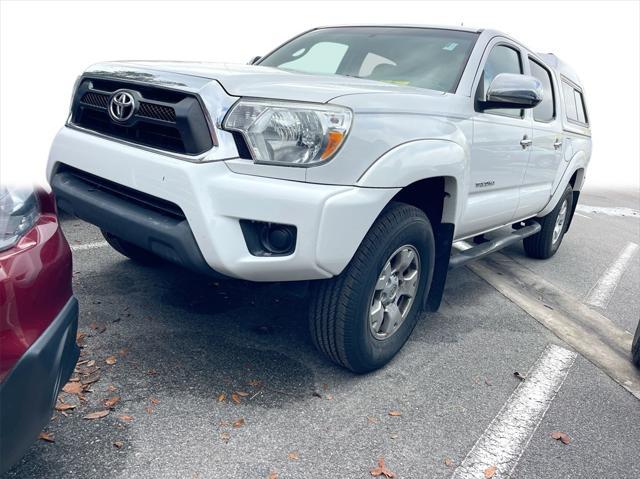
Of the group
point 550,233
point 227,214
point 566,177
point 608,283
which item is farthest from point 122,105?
point 608,283

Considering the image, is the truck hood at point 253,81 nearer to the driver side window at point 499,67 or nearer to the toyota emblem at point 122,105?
the toyota emblem at point 122,105

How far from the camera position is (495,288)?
4.64 m

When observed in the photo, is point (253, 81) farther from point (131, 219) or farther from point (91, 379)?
point (91, 379)

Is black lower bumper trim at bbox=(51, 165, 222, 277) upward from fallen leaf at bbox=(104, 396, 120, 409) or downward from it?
upward

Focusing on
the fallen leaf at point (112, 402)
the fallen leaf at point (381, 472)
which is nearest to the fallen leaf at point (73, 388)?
the fallen leaf at point (112, 402)

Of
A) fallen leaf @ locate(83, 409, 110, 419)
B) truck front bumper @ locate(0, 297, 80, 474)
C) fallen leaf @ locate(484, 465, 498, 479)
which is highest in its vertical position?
truck front bumper @ locate(0, 297, 80, 474)

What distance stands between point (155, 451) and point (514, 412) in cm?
169

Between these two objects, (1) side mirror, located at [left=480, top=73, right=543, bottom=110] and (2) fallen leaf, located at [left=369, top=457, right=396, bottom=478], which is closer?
(2) fallen leaf, located at [left=369, top=457, right=396, bottom=478]

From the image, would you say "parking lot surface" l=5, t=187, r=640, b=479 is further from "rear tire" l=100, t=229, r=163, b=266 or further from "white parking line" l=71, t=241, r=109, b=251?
"white parking line" l=71, t=241, r=109, b=251

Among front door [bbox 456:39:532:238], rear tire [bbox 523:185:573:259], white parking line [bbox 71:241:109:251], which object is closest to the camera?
front door [bbox 456:39:532:238]

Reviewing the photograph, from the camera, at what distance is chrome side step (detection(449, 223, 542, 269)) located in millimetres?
3549

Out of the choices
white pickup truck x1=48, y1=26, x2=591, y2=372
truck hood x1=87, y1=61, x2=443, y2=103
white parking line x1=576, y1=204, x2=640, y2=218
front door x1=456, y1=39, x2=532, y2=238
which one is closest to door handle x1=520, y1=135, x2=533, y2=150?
front door x1=456, y1=39, x2=532, y2=238

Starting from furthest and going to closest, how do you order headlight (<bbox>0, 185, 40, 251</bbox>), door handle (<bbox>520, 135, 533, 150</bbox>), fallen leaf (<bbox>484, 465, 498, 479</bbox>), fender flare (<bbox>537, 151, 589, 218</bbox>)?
fender flare (<bbox>537, 151, 589, 218</bbox>) < door handle (<bbox>520, 135, 533, 150</bbox>) < fallen leaf (<bbox>484, 465, 498, 479</bbox>) < headlight (<bbox>0, 185, 40, 251</bbox>)

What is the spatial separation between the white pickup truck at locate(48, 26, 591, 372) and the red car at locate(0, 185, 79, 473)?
61 cm
